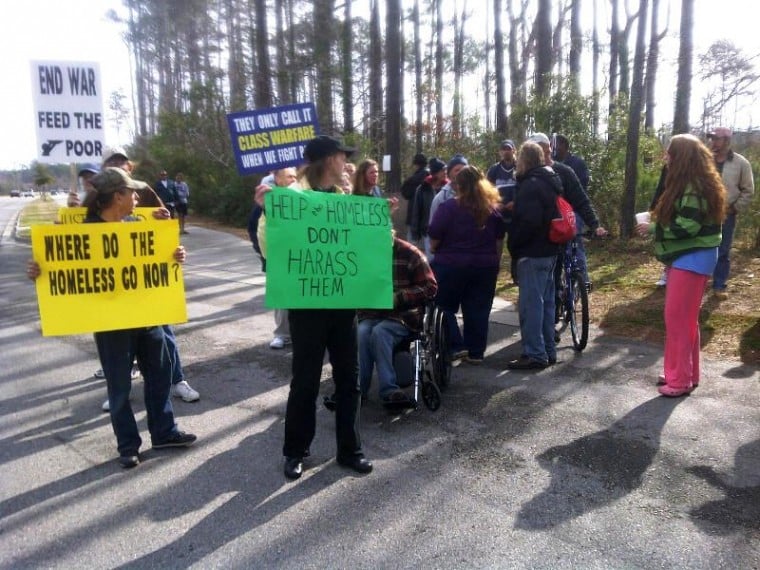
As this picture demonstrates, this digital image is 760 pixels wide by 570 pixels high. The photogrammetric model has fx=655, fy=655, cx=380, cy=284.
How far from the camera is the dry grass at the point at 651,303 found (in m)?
6.36

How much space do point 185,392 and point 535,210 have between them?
325cm

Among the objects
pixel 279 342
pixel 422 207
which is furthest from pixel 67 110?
pixel 422 207

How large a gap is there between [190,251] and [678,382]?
45.2ft

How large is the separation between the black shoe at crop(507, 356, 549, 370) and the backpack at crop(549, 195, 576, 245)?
1056 mm

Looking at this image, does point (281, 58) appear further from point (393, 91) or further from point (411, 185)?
point (411, 185)

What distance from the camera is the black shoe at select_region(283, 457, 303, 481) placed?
3.76 metres

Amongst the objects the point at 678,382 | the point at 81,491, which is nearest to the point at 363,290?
the point at 81,491

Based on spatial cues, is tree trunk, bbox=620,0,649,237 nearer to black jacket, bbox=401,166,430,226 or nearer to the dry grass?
the dry grass

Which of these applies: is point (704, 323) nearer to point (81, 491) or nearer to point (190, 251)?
point (81, 491)

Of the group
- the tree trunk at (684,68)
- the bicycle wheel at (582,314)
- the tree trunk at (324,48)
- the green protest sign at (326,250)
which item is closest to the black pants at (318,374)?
the green protest sign at (326,250)

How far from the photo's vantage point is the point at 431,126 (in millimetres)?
27141

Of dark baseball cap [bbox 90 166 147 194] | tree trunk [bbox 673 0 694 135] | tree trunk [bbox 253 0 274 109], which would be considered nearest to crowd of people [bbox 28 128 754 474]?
dark baseball cap [bbox 90 166 147 194]

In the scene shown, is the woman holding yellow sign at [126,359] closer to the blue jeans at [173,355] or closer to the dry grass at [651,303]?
the blue jeans at [173,355]

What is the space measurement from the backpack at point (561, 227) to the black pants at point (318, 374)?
2456 millimetres
